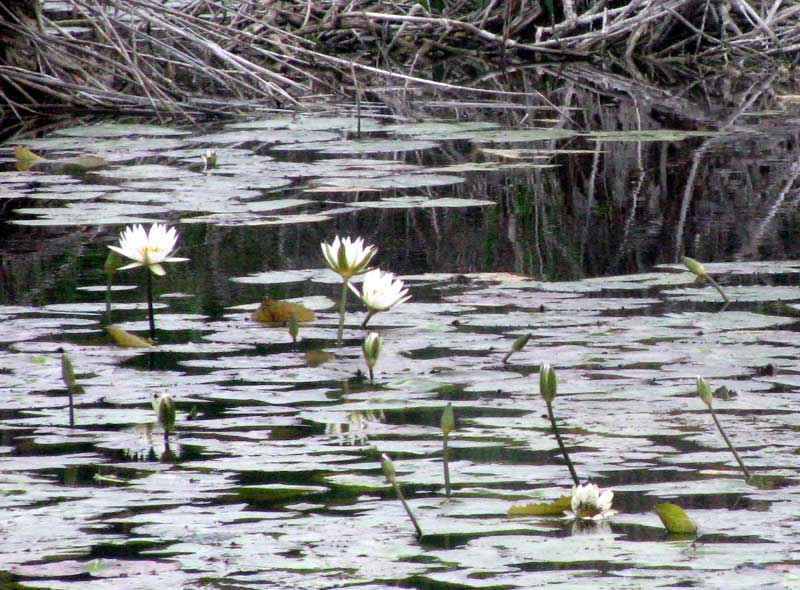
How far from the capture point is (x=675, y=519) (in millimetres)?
1869

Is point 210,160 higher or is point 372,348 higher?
point 210,160

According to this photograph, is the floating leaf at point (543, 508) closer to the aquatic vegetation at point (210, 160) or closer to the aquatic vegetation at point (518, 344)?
the aquatic vegetation at point (518, 344)

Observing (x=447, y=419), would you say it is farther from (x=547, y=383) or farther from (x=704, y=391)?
(x=704, y=391)

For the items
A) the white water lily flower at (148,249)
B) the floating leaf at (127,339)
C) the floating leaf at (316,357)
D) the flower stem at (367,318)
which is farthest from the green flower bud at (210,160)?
the floating leaf at (316,357)

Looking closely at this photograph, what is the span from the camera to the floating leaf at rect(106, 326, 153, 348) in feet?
10.0

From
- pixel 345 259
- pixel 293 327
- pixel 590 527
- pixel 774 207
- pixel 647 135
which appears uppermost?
pixel 647 135

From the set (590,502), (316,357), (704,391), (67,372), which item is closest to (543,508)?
(590,502)

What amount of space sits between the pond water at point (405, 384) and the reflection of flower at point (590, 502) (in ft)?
0.11

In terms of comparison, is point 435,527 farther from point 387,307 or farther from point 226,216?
point 226,216

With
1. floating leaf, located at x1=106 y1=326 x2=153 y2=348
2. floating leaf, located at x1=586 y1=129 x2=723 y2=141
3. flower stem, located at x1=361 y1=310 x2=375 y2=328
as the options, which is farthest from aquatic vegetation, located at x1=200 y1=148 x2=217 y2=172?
floating leaf, located at x1=106 y1=326 x2=153 y2=348

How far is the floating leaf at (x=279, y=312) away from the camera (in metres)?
3.24

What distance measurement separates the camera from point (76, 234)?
180 inches

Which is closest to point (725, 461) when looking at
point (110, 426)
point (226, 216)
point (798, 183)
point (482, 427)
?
point (482, 427)

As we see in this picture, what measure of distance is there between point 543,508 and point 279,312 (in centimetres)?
135
